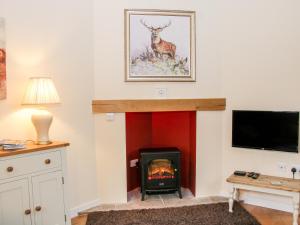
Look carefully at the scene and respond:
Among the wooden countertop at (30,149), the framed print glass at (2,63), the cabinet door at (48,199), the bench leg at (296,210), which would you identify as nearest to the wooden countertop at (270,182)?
the bench leg at (296,210)

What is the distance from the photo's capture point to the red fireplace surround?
3.84 metres

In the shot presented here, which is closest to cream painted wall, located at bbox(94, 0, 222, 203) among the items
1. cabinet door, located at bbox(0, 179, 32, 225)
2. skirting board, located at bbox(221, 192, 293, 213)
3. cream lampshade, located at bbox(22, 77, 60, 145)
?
skirting board, located at bbox(221, 192, 293, 213)

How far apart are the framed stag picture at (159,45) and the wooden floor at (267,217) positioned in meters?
1.74

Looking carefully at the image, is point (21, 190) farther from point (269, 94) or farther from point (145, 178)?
point (269, 94)

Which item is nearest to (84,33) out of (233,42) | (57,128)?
(57,128)

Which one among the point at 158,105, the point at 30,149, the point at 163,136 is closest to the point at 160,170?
the point at 163,136

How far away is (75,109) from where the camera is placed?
321cm

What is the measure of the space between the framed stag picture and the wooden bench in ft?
4.50

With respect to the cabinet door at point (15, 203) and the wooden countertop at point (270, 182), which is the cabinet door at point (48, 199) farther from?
the wooden countertop at point (270, 182)

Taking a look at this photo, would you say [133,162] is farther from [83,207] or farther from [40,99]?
[40,99]

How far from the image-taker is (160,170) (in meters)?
3.68

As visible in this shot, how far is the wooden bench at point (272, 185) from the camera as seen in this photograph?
9.46 feet

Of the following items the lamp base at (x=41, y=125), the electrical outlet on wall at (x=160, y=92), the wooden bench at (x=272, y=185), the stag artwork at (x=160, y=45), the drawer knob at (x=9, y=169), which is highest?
the stag artwork at (x=160, y=45)

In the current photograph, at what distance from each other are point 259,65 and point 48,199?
2.80 m
